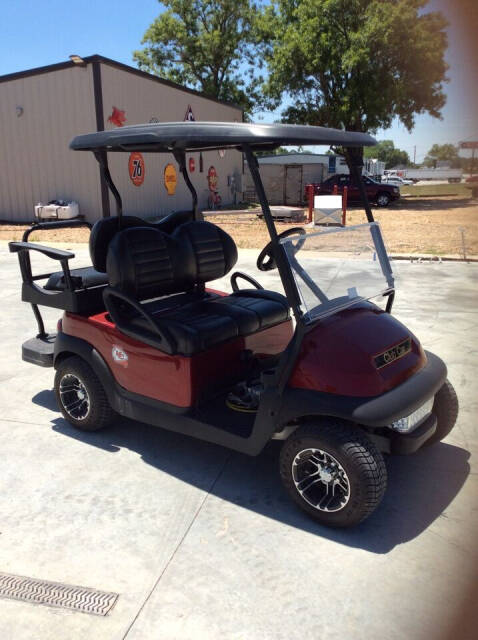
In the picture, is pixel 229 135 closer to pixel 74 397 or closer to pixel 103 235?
pixel 103 235

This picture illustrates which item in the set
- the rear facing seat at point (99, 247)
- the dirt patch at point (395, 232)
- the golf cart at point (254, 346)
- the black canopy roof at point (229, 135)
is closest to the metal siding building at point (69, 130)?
the dirt patch at point (395, 232)

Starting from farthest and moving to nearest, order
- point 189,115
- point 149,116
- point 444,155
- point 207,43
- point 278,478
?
1. point 207,43
2. point 189,115
3. point 149,116
4. point 278,478
5. point 444,155

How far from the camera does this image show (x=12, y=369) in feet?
15.2

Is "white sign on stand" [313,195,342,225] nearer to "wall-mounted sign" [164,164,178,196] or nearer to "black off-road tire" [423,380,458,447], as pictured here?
"wall-mounted sign" [164,164,178,196]

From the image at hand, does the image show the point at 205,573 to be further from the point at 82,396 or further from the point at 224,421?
the point at 82,396

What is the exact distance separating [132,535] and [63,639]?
2.02 feet

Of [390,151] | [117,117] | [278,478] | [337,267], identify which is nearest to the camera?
[337,267]

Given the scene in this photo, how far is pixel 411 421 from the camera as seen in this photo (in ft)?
8.83

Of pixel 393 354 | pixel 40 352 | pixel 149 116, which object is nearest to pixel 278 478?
pixel 393 354

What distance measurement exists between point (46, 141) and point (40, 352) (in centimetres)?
1305

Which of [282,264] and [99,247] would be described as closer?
[282,264]

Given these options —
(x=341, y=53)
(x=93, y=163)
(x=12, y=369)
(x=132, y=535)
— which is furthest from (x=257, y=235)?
(x=341, y=53)

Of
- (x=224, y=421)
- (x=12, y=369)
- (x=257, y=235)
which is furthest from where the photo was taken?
(x=257, y=235)

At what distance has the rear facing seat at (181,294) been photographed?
3055 mm
